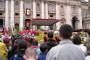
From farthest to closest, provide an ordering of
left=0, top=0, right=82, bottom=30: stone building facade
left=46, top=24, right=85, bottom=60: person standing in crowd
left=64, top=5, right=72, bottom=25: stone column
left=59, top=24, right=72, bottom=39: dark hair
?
left=64, top=5, right=72, bottom=25: stone column, left=0, top=0, right=82, bottom=30: stone building facade, left=59, top=24, right=72, bottom=39: dark hair, left=46, top=24, right=85, bottom=60: person standing in crowd

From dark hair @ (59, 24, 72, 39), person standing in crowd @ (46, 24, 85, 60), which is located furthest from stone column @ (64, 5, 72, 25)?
person standing in crowd @ (46, 24, 85, 60)

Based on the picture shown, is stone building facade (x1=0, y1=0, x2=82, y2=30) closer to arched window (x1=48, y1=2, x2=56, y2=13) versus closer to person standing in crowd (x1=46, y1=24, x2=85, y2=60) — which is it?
arched window (x1=48, y1=2, x2=56, y2=13)

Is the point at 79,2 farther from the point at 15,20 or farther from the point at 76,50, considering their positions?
the point at 76,50

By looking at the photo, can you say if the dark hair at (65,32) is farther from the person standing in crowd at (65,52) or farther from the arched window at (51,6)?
the arched window at (51,6)

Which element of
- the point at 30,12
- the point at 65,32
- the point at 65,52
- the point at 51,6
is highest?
the point at 51,6

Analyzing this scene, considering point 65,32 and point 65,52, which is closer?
point 65,52

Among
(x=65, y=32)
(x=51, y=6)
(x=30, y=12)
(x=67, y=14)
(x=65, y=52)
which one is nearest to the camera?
(x=65, y=52)

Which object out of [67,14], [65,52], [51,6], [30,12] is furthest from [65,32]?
[67,14]

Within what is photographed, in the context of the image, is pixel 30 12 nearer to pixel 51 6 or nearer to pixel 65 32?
pixel 51 6

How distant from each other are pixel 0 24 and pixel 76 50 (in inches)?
2513

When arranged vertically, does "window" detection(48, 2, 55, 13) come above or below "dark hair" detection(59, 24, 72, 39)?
above

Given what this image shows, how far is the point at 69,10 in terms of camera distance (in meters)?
77.2

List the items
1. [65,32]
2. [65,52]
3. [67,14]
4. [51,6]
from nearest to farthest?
[65,52], [65,32], [51,6], [67,14]

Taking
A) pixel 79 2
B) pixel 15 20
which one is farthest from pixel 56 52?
pixel 79 2
